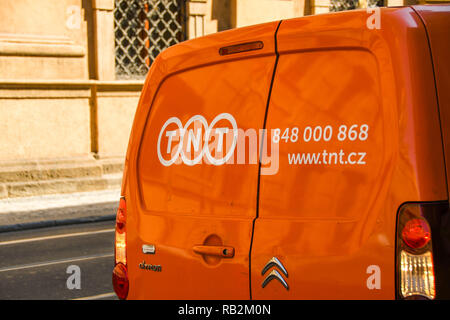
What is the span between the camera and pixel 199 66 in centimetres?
344

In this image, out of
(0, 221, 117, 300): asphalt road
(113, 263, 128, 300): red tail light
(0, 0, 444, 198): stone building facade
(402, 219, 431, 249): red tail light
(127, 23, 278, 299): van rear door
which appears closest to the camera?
(402, 219, 431, 249): red tail light

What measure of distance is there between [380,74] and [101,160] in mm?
12080

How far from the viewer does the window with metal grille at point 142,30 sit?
1512 centimetres

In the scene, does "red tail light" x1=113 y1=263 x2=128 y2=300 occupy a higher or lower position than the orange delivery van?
lower

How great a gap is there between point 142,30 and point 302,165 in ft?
42.3

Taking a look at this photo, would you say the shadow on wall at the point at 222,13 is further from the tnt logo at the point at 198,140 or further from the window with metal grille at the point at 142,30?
the tnt logo at the point at 198,140

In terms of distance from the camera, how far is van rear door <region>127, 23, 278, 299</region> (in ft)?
10.2

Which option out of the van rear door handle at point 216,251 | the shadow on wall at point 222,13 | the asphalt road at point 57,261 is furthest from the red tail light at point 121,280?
the shadow on wall at point 222,13

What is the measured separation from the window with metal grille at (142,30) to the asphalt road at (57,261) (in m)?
5.53

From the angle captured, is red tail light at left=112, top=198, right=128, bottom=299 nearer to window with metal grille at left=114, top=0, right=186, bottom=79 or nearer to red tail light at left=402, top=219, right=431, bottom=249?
red tail light at left=402, top=219, right=431, bottom=249

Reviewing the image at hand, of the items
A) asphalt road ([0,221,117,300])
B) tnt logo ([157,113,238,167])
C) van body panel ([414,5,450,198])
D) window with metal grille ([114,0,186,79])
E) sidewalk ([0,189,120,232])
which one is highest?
window with metal grille ([114,0,186,79])

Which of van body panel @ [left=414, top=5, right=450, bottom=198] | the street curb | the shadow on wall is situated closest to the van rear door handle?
van body panel @ [left=414, top=5, right=450, bottom=198]

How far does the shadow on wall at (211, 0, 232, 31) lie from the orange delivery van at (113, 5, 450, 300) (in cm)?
1299
